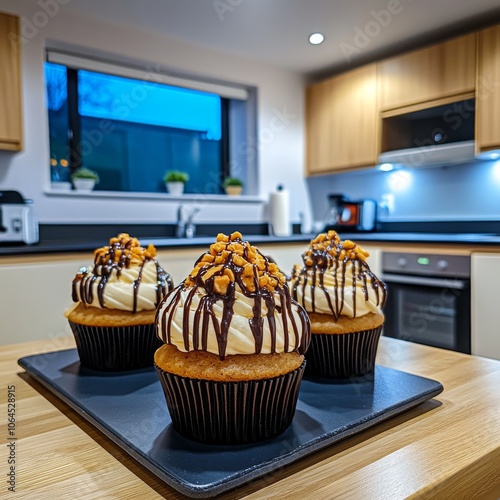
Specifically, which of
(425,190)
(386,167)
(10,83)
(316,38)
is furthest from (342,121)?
(10,83)

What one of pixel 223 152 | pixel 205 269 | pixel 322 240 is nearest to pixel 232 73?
pixel 223 152

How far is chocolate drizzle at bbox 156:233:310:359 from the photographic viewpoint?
0.55m

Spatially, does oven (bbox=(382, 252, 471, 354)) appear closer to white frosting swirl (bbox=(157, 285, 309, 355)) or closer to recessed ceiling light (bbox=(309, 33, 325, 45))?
recessed ceiling light (bbox=(309, 33, 325, 45))

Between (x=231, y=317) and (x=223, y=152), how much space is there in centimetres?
329

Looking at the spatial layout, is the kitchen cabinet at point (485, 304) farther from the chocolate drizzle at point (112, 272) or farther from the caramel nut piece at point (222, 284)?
the caramel nut piece at point (222, 284)

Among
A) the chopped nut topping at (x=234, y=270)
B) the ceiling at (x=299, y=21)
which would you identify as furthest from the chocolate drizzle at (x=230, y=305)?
the ceiling at (x=299, y=21)

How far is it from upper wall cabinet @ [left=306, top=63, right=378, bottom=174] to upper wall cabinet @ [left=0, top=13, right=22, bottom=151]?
216 centimetres

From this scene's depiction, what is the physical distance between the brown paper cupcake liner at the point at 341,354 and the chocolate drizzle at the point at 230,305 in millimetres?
164

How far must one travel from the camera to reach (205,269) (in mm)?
586

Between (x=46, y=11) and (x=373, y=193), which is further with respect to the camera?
(x=373, y=193)

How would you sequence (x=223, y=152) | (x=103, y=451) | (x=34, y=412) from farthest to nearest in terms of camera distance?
(x=223, y=152)
(x=34, y=412)
(x=103, y=451)

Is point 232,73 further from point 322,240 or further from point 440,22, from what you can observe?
point 322,240

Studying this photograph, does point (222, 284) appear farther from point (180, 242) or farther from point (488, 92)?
point (488, 92)

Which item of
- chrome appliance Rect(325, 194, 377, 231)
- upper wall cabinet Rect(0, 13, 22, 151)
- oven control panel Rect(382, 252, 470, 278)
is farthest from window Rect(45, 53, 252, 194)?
oven control panel Rect(382, 252, 470, 278)
